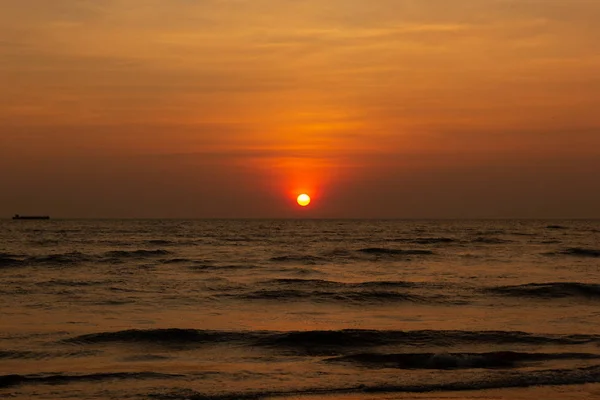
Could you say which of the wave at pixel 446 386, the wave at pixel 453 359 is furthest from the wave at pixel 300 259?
the wave at pixel 446 386

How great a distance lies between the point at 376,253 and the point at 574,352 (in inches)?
1357

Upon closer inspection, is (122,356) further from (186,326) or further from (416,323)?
(416,323)

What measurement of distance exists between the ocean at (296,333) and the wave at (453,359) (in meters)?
0.04

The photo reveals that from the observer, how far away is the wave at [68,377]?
40.0 feet

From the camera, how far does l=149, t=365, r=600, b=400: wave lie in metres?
11.4

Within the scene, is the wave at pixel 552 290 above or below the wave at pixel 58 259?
below

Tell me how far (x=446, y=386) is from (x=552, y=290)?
1590 cm

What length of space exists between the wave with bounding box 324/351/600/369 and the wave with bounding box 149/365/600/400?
1.15 meters

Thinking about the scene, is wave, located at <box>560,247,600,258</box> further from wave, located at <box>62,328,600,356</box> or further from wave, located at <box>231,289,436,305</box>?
wave, located at <box>62,328,600,356</box>

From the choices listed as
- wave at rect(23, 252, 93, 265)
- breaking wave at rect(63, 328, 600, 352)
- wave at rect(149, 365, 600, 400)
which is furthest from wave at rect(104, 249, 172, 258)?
wave at rect(149, 365, 600, 400)

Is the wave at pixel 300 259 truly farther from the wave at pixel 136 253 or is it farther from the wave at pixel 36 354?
the wave at pixel 36 354

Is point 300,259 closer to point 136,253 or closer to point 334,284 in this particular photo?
point 136,253

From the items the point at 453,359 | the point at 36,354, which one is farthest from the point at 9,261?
the point at 453,359

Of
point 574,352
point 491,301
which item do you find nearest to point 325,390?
point 574,352
